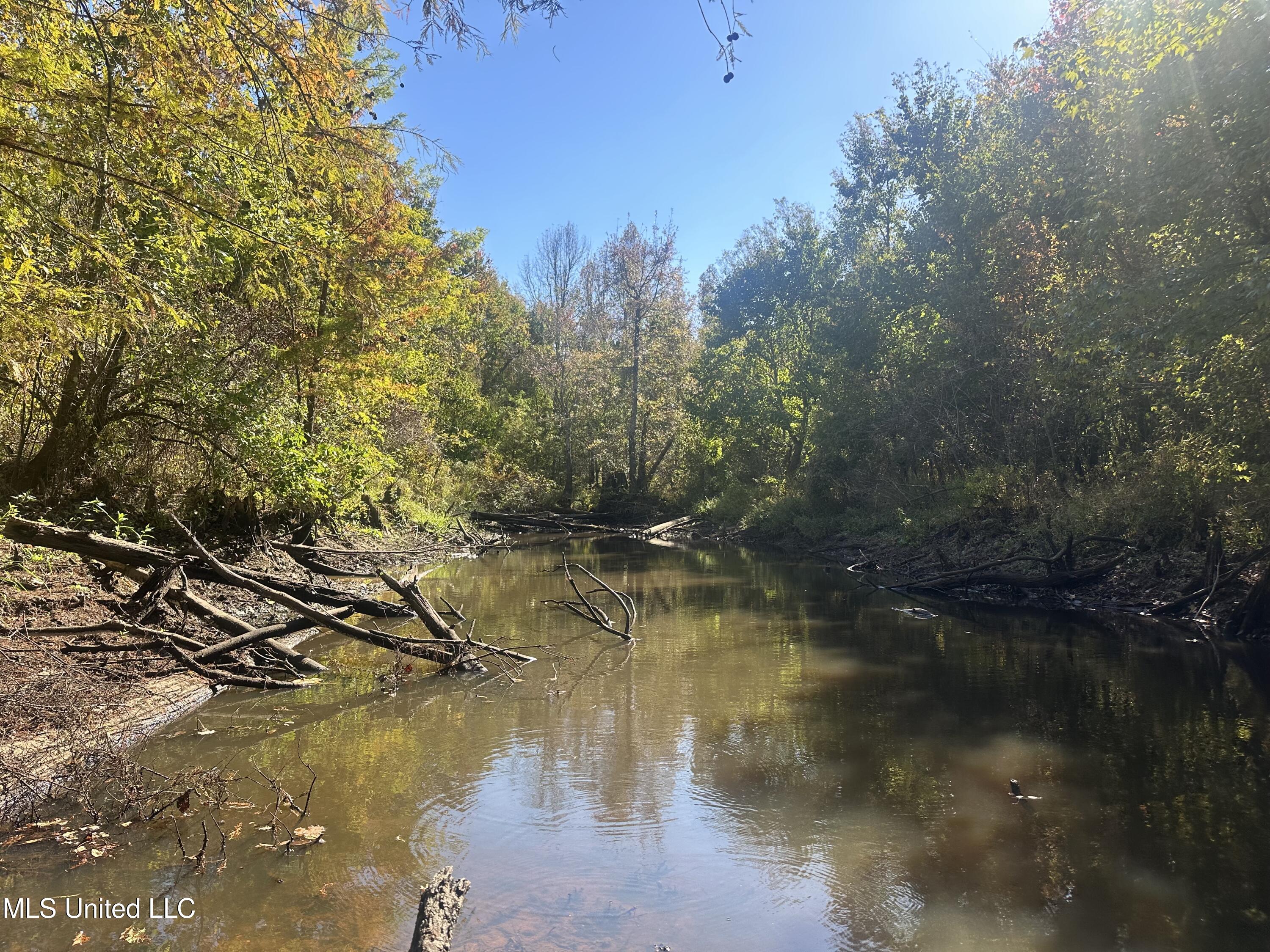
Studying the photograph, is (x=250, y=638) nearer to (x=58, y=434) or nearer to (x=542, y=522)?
(x=58, y=434)

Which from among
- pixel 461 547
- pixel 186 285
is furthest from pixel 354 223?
pixel 461 547

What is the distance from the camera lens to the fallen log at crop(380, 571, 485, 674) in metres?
9.42

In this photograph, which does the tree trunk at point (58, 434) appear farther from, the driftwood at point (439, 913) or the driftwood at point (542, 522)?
the driftwood at point (542, 522)

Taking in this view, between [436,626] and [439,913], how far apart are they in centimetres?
590

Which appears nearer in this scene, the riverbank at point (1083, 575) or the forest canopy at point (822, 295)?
the forest canopy at point (822, 295)

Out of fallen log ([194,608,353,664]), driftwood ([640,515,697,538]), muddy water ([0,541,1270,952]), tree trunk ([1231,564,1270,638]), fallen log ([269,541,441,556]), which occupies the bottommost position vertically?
muddy water ([0,541,1270,952])

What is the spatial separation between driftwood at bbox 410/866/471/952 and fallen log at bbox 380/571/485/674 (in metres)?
5.20

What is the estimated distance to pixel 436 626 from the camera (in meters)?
9.67

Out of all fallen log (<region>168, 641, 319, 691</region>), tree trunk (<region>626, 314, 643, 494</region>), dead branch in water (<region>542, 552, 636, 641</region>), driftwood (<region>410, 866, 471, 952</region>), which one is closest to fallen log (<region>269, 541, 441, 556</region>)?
fallen log (<region>168, 641, 319, 691</region>)

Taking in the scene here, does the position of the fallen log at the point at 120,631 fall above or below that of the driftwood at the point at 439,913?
above

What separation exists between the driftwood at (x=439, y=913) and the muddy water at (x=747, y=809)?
0.21 meters

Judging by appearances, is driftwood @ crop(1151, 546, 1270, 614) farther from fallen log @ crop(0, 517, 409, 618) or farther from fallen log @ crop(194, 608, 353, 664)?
fallen log @ crop(194, 608, 353, 664)

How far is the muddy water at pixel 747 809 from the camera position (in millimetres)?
4359

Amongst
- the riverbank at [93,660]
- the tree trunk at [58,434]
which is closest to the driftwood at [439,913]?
the riverbank at [93,660]
